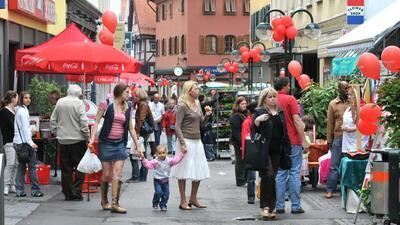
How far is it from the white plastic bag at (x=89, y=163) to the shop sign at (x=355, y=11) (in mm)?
12889

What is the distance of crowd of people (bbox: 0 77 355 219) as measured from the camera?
12.1 meters

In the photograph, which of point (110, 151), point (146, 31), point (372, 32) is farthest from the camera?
point (146, 31)

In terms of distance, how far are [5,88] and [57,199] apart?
758 cm

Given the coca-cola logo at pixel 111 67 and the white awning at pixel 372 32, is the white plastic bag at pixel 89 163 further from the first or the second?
the white awning at pixel 372 32

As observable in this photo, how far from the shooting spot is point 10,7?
825 inches

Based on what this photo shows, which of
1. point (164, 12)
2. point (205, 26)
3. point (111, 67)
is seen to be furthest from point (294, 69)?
point (164, 12)

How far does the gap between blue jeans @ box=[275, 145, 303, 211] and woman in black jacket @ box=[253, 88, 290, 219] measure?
43 cm

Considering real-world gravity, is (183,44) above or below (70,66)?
above

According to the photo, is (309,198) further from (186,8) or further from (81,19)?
(186,8)

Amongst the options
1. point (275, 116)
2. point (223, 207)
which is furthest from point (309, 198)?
point (275, 116)

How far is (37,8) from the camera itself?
24.2 meters

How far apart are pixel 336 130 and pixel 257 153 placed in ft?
10.5

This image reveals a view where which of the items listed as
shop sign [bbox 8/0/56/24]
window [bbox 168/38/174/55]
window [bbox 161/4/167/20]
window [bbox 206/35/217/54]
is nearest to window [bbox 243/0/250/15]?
window [bbox 206/35/217/54]

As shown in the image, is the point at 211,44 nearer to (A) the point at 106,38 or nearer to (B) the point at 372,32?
(A) the point at 106,38
